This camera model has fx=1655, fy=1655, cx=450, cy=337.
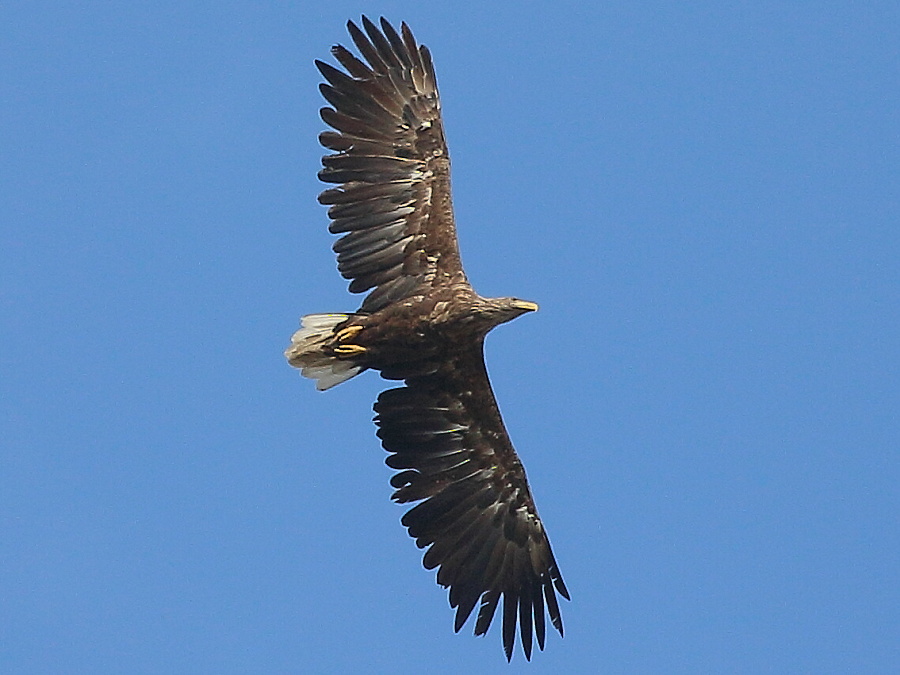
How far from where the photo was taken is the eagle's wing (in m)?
15.9

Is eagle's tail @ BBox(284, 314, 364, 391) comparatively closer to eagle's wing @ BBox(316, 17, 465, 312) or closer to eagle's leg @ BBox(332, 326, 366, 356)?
eagle's leg @ BBox(332, 326, 366, 356)

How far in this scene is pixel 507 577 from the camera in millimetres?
16609

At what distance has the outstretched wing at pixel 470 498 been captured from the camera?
16.2 meters

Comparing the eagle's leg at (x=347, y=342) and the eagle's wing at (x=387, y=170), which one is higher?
the eagle's wing at (x=387, y=170)

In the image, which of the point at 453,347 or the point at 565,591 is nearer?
the point at 453,347

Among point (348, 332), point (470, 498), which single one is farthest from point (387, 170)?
point (470, 498)

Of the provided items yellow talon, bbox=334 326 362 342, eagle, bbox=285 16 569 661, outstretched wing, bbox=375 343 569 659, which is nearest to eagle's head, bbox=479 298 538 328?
eagle, bbox=285 16 569 661

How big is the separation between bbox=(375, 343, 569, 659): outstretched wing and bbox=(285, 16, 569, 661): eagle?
1 centimetres

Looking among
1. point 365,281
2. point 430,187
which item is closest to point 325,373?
point 365,281

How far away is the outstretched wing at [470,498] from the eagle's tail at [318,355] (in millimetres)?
478

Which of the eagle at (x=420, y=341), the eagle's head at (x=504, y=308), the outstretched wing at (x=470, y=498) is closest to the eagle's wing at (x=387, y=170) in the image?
the eagle at (x=420, y=341)

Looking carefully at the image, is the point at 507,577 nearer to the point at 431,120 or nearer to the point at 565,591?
the point at 565,591

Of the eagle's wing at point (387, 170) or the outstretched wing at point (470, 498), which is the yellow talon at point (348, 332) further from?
the outstretched wing at point (470, 498)

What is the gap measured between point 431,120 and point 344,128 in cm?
87
